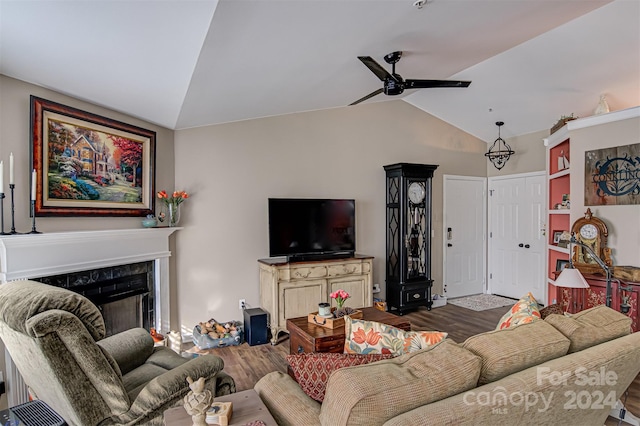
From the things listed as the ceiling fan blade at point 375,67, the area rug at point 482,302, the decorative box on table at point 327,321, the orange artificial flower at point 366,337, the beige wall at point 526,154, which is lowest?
the area rug at point 482,302

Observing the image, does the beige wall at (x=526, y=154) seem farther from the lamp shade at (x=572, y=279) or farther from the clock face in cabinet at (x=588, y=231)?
the lamp shade at (x=572, y=279)

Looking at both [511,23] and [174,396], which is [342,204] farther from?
[174,396]

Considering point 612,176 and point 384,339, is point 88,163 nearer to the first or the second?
point 384,339

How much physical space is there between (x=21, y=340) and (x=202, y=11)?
1.97 m

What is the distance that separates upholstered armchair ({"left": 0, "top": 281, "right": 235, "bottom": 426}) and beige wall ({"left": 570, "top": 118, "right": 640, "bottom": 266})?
4.03m

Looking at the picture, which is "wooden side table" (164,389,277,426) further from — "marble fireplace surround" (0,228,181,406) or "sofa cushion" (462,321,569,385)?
"marble fireplace surround" (0,228,181,406)

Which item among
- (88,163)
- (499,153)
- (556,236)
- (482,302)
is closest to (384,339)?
(88,163)

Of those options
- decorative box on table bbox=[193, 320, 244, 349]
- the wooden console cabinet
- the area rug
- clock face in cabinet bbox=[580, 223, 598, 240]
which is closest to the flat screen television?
the wooden console cabinet

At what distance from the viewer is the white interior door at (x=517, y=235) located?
18.1 feet

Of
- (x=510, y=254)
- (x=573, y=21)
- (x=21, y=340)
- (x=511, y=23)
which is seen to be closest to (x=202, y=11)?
(x=21, y=340)

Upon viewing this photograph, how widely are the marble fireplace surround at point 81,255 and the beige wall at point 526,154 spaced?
5.34m

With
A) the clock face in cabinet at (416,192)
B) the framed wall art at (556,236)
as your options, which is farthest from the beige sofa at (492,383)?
the clock face in cabinet at (416,192)

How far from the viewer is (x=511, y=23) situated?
120 inches

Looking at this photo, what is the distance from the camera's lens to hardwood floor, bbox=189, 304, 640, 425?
10.1 ft
